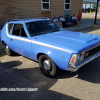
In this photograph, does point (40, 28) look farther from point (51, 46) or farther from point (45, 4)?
point (45, 4)

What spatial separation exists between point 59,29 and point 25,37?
1426 millimetres

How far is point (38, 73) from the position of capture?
152 inches

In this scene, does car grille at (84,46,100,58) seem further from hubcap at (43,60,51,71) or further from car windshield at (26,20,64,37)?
car windshield at (26,20,64,37)

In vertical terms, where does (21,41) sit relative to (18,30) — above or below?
below

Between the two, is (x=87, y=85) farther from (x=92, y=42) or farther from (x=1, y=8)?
(x=1, y=8)

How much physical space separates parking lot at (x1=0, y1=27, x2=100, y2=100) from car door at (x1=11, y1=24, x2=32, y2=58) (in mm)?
641

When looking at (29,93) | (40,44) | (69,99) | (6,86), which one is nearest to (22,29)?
(40,44)

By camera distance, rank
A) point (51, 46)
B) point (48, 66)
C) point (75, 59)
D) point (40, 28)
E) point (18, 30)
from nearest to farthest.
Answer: point (75, 59), point (51, 46), point (48, 66), point (40, 28), point (18, 30)

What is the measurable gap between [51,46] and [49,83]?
3.44 ft

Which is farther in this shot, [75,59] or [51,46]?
[51,46]

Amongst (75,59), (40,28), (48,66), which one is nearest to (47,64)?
(48,66)

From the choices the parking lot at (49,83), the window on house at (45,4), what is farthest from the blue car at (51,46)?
the window on house at (45,4)

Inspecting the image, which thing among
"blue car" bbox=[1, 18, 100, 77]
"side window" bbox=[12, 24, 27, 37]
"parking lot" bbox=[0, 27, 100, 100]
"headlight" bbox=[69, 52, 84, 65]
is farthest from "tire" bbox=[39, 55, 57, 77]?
"side window" bbox=[12, 24, 27, 37]

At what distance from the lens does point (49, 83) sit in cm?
331
